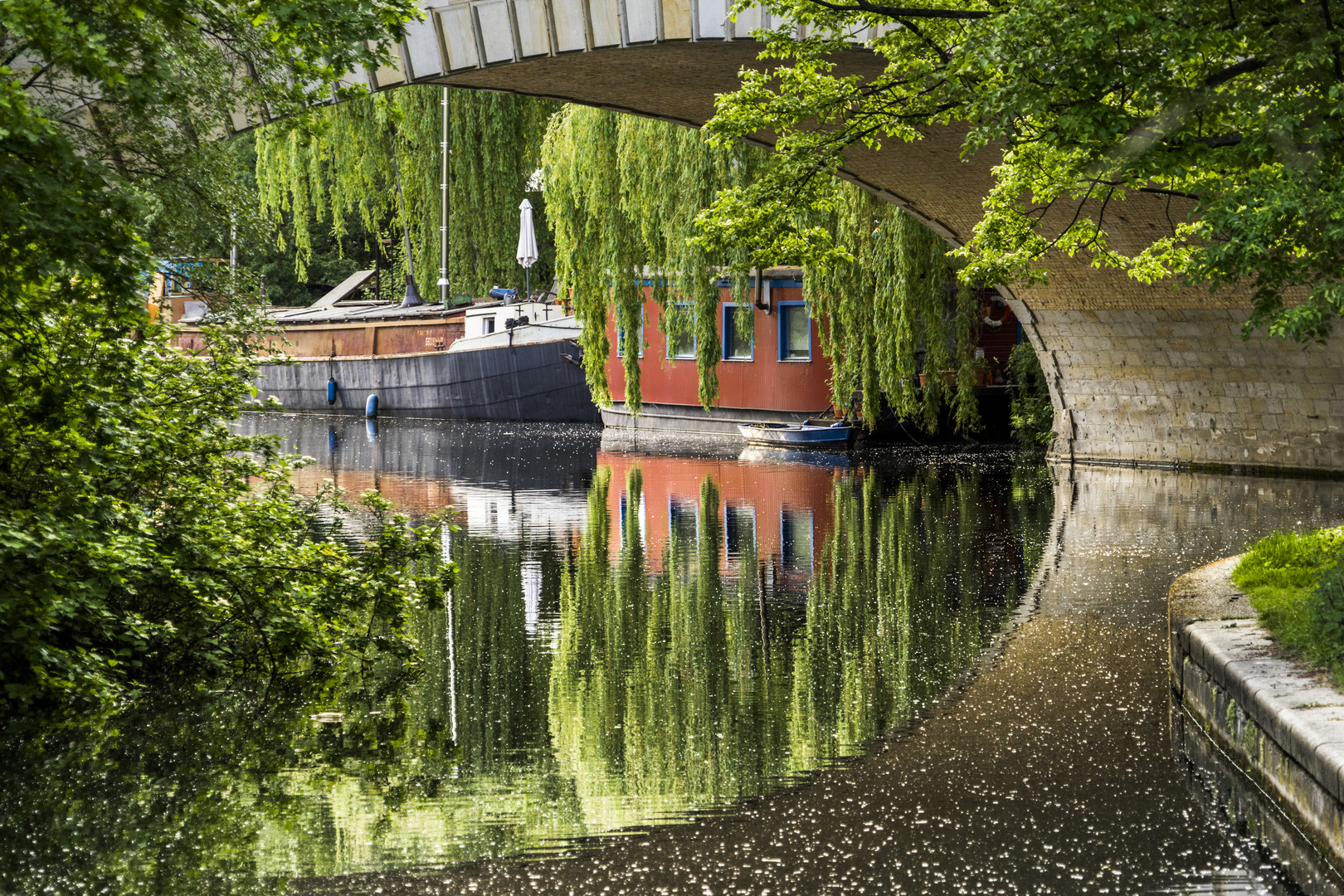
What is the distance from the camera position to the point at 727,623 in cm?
904

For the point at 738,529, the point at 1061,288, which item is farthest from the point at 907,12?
the point at 1061,288

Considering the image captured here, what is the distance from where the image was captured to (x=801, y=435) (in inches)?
926

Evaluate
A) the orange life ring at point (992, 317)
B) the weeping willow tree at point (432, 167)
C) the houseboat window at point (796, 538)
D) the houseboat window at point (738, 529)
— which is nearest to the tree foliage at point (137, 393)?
the houseboat window at point (796, 538)

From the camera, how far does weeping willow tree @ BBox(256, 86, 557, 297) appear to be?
30.3 meters

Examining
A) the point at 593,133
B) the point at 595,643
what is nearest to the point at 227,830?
the point at 595,643

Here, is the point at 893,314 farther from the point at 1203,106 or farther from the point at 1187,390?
the point at 1203,106

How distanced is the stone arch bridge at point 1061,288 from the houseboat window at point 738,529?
13.3 feet

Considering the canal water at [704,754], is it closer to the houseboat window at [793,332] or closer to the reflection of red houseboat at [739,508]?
Answer: the reflection of red houseboat at [739,508]

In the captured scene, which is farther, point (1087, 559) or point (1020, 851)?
point (1087, 559)

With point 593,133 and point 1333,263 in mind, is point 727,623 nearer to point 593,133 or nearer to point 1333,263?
point 1333,263

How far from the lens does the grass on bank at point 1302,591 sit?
5.69m

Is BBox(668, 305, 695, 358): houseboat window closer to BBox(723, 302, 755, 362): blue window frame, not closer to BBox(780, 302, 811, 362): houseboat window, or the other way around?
BBox(723, 302, 755, 362): blue window frame

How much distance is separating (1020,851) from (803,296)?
18.2 m

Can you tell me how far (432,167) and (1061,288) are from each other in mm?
17296
